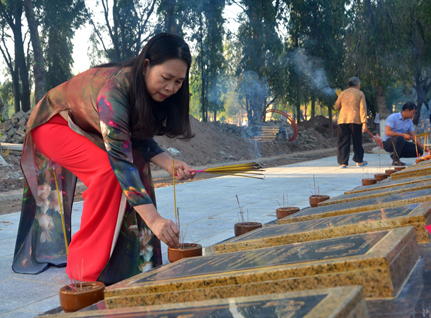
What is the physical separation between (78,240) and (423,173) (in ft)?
7.79

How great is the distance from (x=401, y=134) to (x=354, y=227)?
5.54 m

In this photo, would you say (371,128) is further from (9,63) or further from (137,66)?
(137,66)

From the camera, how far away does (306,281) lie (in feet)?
3.44

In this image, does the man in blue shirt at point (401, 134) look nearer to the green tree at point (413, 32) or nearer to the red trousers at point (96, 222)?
the red trousers at point (96, 222)

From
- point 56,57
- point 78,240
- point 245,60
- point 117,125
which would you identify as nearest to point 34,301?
point 78,240

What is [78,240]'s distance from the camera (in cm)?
212

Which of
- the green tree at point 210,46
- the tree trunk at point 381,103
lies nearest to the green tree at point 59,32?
the green tree at point 210,46

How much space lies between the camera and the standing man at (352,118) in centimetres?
773

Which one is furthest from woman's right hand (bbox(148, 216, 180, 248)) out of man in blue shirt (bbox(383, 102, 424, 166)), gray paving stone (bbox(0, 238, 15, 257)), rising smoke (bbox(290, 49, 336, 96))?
rising smoke (bbox(290, 49, 336, 96))

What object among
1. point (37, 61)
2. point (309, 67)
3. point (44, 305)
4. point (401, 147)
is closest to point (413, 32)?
point (309, 67)

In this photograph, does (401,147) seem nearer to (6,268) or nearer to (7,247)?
(7,247)

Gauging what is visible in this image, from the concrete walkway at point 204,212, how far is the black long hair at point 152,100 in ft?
2.70

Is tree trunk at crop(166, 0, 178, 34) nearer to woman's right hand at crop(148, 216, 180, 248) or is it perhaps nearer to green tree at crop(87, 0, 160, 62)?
green tree at crop(87, 0, 160, 62)

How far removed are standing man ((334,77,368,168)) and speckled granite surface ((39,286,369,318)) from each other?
7.18 meters
